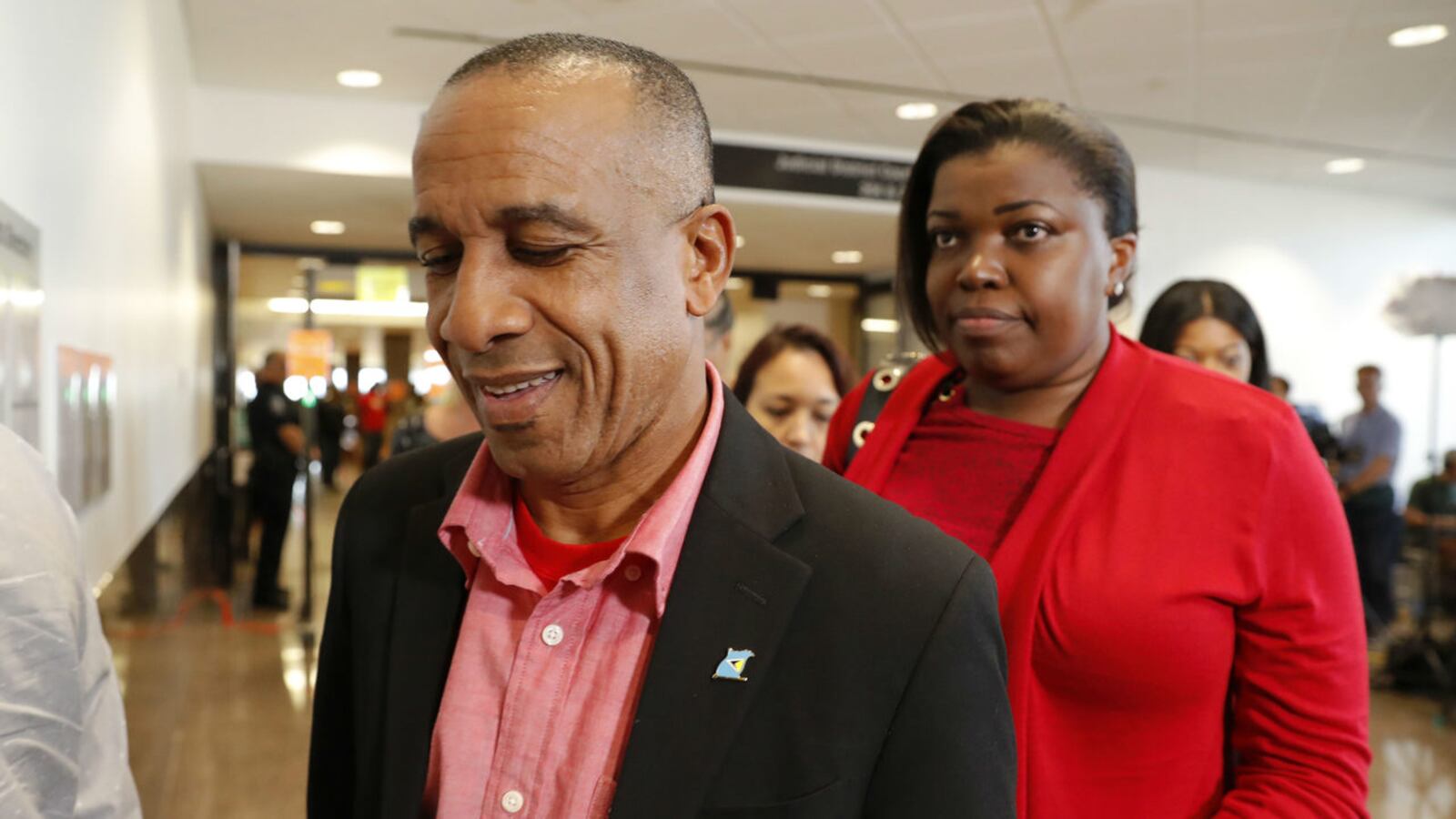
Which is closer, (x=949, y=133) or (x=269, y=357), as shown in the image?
(x=949, y=133)

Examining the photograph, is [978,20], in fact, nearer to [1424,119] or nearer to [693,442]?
[1424,119]

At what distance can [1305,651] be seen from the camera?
126 cm

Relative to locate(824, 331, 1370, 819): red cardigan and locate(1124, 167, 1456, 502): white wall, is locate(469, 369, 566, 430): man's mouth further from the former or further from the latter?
locate(1124, 167, 1456, 502): white wall

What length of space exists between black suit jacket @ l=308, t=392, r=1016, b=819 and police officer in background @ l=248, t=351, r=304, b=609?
7405mm

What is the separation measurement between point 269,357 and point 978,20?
545 cm

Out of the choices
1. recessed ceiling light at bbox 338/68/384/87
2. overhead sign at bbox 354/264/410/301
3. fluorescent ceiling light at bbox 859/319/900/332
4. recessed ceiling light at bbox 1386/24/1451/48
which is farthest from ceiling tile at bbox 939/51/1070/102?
fluorescent ceiling light at bbox 859/319/900/332

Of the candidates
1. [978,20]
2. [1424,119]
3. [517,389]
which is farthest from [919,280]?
[1424,119]

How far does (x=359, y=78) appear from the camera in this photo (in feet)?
22.6

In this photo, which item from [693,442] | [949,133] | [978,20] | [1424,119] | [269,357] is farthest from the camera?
[269,357]

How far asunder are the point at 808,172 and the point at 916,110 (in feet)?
3.87

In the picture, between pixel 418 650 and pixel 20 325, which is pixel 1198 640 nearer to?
pixel 418 650

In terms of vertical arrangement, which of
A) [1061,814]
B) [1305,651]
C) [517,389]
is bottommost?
[1061,814]

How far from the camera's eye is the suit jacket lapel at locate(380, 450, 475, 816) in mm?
996

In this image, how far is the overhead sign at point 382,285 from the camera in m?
9.28
